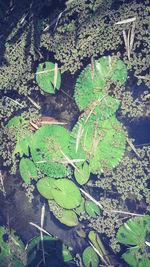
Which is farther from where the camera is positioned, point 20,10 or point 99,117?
point 20,10

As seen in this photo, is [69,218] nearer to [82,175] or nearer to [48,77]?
[82,175]

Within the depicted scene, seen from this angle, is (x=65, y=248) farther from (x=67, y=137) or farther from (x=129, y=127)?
(x=129, y=127)

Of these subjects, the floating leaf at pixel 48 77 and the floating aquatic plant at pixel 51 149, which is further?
the floating leaf at pixel 48 77

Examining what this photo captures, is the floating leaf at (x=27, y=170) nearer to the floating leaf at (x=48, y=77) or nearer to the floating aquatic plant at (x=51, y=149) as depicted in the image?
the floating aquatic plant at (x=51, y=149)

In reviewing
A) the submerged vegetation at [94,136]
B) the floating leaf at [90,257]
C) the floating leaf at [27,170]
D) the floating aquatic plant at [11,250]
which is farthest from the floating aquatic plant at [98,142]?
the floating aquatic plant at [11,250]

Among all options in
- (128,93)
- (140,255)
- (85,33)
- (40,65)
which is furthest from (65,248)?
(85,33)

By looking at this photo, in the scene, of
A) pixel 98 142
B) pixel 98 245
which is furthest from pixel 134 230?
pixel 98 142

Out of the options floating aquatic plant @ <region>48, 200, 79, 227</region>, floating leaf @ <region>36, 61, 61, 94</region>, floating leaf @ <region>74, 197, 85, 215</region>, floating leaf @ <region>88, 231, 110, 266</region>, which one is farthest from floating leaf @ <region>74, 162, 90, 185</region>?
floating leaf @ <region>36, 61, 61, 94</region>

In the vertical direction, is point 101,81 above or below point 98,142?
above
